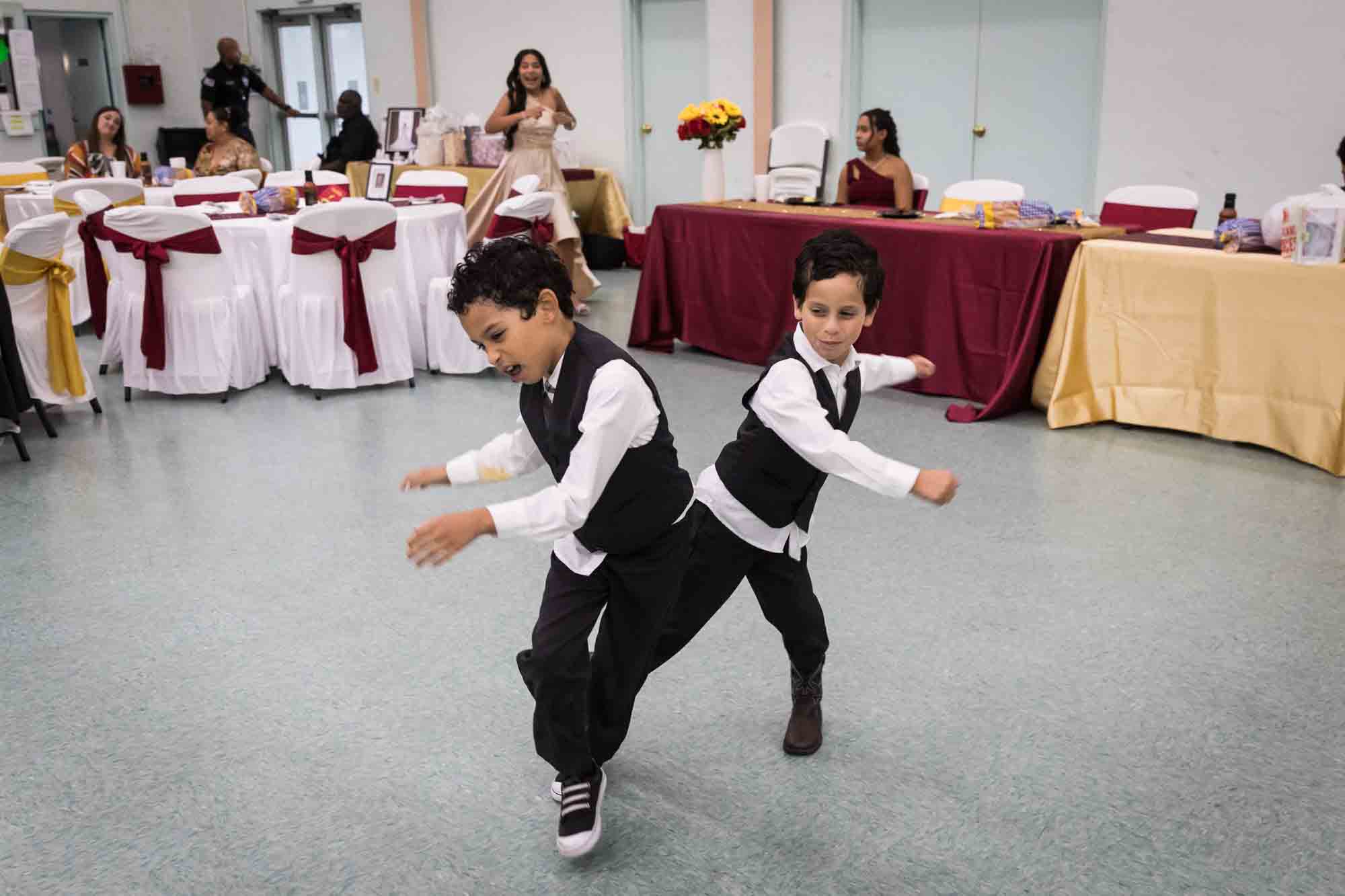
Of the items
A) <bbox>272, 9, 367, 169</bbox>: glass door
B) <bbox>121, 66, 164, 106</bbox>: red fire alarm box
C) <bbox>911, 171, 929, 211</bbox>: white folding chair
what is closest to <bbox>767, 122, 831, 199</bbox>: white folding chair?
<bbox>911, 171, 929, 211</bbox>: white folding chair

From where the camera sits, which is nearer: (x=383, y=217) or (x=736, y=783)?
(x=736, y=783)

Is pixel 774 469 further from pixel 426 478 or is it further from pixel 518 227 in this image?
pixel 518 227

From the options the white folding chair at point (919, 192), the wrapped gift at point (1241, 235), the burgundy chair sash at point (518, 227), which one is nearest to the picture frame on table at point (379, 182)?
the burgundy chair sash at point (518, 227)

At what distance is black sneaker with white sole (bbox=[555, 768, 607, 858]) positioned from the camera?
1.91 m

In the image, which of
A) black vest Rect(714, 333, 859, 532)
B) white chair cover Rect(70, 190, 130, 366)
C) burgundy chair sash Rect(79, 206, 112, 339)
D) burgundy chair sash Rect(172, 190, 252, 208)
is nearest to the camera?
black vest Rect(714, 333, 859, 532)

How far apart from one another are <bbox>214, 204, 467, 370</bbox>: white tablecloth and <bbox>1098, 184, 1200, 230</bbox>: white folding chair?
3.31m

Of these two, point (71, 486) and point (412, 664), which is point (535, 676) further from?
point (71, 486)

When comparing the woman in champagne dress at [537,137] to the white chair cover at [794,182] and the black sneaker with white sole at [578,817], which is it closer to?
the white chair cover at [794,182]

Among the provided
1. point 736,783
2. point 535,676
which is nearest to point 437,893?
point 535,676

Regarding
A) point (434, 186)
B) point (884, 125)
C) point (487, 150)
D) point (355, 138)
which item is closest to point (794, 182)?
point (884, 125)

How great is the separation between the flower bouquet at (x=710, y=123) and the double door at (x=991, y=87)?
7.90 feet

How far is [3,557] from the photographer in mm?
3391

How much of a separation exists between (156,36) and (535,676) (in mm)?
13917

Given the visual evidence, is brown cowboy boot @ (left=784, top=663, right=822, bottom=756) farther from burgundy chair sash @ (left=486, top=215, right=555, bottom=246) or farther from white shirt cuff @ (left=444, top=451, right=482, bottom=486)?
burgundy chair sash @ (left=486, top=215, right=555, bottom=246)
